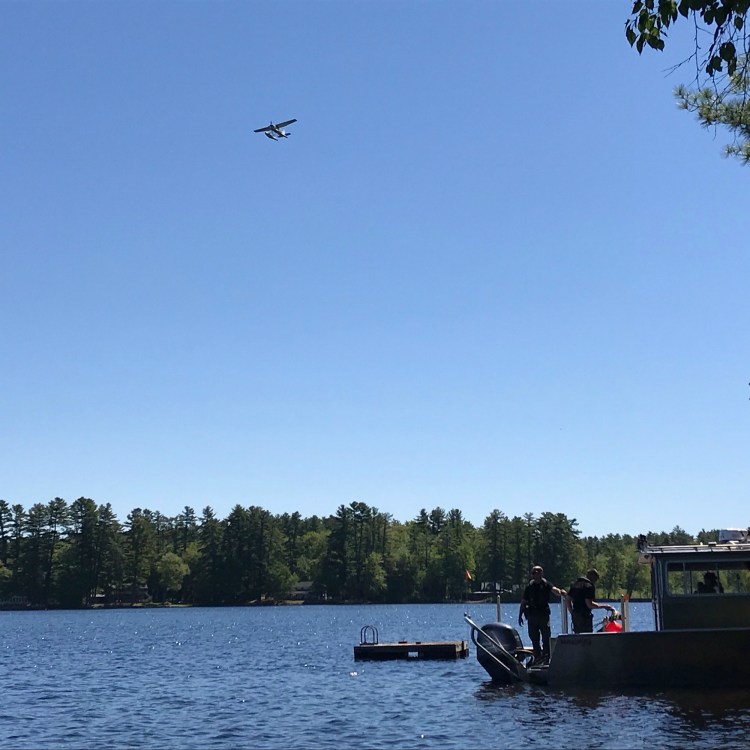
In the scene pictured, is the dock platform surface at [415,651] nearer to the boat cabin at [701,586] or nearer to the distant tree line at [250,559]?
the boat cabin at [701,586]

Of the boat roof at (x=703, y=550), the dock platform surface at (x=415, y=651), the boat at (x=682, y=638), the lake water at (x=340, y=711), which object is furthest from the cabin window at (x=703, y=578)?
the dock platform surface at (x=415, y=651)

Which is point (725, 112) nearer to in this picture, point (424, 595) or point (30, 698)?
point (30, 698)

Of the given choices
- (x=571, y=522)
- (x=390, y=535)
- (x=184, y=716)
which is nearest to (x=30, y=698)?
(x=184, y=716)

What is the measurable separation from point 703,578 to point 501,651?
5620mm

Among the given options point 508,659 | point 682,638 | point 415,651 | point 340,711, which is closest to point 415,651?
point 415,651

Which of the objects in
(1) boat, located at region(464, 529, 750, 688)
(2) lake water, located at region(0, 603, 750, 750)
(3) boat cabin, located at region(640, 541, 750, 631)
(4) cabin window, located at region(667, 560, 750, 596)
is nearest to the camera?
(2) lake water, located at region(0, 603, 750, 750)

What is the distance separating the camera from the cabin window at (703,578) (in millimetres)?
23516

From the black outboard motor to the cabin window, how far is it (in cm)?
462

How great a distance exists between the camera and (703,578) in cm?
2372

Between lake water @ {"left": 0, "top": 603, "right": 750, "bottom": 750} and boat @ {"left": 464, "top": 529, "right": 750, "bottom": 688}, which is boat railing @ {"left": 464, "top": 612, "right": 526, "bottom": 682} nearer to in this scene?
lake water @ {"left": 0, "top": 603, "right": 750, "bottom": 750}

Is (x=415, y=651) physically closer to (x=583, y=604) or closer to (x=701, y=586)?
(x=583, y=604)

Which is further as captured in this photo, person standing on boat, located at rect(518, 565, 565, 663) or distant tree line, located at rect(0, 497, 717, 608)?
distant tree line, located at rect(0, 497, 717, 608)

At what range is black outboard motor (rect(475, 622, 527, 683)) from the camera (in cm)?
2617

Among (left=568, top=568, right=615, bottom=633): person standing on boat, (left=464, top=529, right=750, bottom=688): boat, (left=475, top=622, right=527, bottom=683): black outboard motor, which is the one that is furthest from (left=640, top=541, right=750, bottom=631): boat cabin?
(left=475, top=622, right=527, bottom=683): black outboard motor
